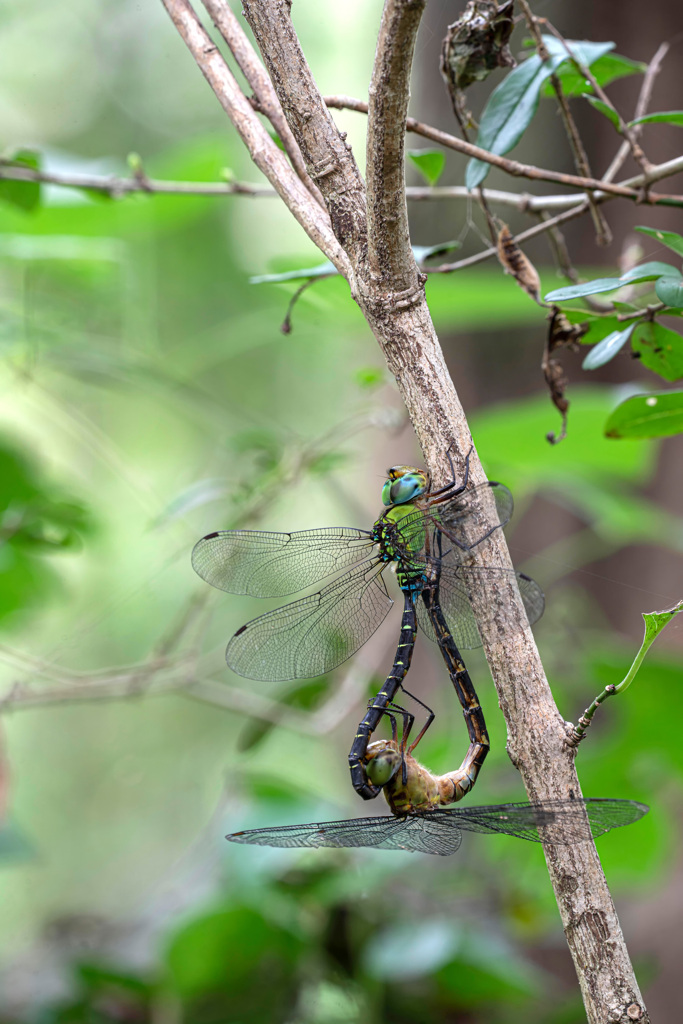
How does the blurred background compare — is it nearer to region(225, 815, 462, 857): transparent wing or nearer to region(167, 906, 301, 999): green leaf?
region(167, 906, 301, 999): green leaf

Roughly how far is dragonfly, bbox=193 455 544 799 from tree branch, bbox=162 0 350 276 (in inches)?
9.5

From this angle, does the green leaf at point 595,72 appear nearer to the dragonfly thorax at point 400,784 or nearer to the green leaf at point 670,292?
the green leaf at point 670,292

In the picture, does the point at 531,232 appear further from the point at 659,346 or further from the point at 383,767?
the point at 383,767

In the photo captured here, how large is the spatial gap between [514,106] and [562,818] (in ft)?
2.25

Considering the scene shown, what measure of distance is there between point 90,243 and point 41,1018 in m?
1.61

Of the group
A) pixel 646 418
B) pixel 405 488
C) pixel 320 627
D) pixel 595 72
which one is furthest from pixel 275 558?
pixel 595 72

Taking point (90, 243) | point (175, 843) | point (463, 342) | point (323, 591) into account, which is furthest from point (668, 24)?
point (175, 843)

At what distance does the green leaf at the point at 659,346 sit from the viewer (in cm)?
72

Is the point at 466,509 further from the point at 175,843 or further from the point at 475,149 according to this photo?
the point at 175,843

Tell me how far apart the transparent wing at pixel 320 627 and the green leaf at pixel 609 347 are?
13.1 inches

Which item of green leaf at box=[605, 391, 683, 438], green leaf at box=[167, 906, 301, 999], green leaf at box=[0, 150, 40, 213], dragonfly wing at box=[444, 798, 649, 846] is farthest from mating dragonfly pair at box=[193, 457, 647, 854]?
green leaf at box=[167, 906, 301, 999]

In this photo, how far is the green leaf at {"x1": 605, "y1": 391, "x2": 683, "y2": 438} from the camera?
764 mm

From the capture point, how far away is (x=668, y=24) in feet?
6.29

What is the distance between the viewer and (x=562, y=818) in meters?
0.54
